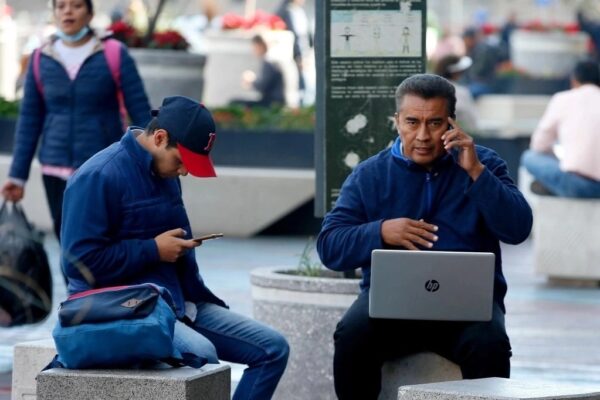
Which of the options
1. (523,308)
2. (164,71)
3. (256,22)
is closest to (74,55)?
(523,308)

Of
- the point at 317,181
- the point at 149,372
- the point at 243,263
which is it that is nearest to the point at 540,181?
the point at 243,263

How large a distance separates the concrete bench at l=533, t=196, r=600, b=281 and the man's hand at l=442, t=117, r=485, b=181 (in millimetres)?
5821

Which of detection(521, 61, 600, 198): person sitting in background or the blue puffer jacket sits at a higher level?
the blue puffer jacket

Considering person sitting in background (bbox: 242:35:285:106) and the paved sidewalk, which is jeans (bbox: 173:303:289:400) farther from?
person sitting in background (bbox: 242:35:285:106)

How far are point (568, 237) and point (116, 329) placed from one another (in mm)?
6908

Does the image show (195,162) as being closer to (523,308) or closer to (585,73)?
(523,308)

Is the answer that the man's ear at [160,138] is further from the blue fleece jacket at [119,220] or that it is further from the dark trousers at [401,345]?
the dark trousers at [401,345]

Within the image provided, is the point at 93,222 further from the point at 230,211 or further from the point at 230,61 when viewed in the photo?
the point at 230,61

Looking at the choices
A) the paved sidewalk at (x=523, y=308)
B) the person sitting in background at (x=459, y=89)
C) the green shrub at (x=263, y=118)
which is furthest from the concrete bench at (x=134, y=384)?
the person sitting in background at (x=459, y=89)

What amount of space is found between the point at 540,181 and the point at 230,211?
321 centimetres

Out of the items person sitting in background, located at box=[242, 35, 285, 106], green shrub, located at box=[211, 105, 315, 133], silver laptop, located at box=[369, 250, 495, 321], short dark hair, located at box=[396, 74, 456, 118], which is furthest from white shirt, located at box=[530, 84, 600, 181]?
person sitting in background, located at box=[242, 35, 285, 106]

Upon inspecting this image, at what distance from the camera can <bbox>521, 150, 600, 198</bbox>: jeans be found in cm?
1159

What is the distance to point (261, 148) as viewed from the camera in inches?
576

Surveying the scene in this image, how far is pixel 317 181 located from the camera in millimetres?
7543
